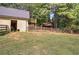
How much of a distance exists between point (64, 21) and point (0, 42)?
31.5 inches

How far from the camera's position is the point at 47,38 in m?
4.31

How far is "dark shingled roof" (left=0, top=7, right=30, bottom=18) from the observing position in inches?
169

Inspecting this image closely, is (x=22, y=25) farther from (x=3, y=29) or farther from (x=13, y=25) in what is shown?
(x=3, y=29)

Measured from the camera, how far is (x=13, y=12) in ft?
14.1

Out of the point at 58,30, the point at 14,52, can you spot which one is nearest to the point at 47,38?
the point at 58,30

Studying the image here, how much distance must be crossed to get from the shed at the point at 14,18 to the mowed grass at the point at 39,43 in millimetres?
84

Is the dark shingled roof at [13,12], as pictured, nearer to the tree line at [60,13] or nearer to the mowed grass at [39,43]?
the tree line at [60,13]

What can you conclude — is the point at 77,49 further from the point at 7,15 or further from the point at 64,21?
the point at 7,15

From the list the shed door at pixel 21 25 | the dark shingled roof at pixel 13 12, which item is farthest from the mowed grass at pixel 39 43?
the dark shingled roof at pixel 13 12

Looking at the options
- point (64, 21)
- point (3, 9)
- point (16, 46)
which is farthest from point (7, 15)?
point (64, 21)

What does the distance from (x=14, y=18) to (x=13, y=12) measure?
0.24 feet

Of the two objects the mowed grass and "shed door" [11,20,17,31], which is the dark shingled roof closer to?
"shed door" [11,20,17,31]

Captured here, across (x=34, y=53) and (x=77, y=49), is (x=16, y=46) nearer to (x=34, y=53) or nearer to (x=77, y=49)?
(x=34, y=53)
